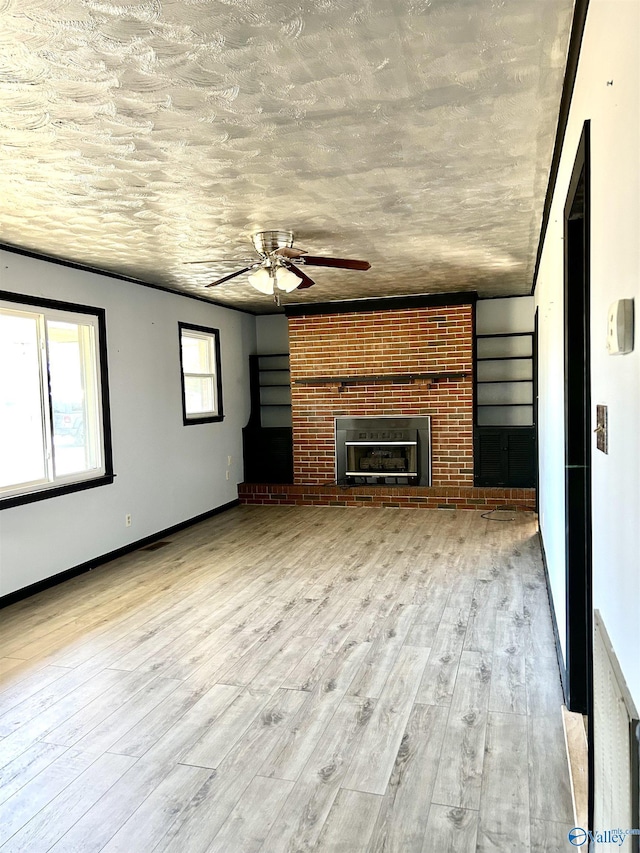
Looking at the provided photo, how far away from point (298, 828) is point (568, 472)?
164cm

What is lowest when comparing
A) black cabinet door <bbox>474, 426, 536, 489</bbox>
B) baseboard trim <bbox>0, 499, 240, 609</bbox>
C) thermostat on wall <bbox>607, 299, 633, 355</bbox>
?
baseboard trim <bbox>0, 499, 240, 609</bbox>

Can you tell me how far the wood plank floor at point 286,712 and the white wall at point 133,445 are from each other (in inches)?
15.9

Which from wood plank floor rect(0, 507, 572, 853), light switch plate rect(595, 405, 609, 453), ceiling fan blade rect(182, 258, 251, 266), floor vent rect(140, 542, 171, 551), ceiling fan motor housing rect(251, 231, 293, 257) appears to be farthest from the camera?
floor vent rect(140, 542, 171, 551)

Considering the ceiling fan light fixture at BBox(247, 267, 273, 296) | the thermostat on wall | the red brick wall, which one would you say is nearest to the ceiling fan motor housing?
the ceiling fan light fixture at BBox(247, 267, 273, 296)

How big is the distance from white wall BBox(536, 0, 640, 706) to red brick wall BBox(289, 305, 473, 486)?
5.49 meters

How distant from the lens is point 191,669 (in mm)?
3193

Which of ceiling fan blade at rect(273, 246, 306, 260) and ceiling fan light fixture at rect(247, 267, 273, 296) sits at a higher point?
ceiling fan blade at rect(273, 246, 306, 260)

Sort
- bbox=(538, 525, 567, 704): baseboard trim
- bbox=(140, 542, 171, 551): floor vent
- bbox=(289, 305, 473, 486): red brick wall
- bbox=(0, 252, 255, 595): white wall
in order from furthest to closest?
bbox=(289, 305, 473, 486): red brick wall → bbox=(140, 542, 171, 551): floor vent → bbox=(0, 252, 255, 595): white wall → bbox=(538, 525, 567, 704): baseboard trim

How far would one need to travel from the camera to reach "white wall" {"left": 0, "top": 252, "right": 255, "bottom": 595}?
4.48m

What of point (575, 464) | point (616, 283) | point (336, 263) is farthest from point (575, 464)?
point (336, 263)

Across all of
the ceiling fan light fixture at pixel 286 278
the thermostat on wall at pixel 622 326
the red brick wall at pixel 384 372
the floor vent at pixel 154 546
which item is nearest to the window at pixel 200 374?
the red brick wall at pixel 384 372

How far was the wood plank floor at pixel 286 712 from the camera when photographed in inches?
79.5

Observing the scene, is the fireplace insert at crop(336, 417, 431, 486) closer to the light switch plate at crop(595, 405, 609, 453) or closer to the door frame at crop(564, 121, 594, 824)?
the door frame at crop(564, 121, 594, 824)

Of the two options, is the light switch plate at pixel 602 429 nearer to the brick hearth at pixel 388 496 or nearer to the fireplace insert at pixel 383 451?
the brick hearth at pixel 388 496
